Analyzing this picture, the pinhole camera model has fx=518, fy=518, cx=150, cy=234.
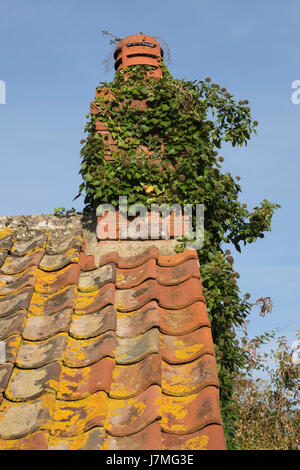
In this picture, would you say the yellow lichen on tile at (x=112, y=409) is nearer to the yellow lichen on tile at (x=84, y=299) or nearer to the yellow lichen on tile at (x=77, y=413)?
the yellow lichen on tile at (x=77, y=413)

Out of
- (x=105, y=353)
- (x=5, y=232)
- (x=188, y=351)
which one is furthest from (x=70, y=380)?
(x=5, y=232)

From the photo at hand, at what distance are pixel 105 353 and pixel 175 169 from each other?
209 centimetres

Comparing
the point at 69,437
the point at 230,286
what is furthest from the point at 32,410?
the point at 230,286

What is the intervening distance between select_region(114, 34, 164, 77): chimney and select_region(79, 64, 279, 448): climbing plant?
0.16 metres

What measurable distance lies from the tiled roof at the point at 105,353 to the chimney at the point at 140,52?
91.1 inches

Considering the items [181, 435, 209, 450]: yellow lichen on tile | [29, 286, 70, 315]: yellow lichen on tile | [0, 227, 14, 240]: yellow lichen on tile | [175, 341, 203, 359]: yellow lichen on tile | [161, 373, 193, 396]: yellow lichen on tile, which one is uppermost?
[0, 227, 14, 240]: yellow lichen on tile

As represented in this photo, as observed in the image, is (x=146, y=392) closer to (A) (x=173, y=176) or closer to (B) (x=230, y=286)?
(B) (x=230, y=286)

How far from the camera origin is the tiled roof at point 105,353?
2.49m

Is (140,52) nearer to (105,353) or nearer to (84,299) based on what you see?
(84,299)

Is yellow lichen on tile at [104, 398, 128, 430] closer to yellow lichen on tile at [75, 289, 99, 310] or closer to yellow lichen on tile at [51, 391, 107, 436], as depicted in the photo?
yellow lichen on tile at [51, 391, 107, 436]

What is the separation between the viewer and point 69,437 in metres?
2.45

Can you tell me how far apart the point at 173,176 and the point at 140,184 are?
1.01 feet

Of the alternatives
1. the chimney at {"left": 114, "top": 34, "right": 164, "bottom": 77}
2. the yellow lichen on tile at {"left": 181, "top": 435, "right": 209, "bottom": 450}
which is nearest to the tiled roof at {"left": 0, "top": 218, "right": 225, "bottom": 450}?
the yellow lichen on tile at {"left": 181, "top": 435, "right": 209, "bottom": 450}

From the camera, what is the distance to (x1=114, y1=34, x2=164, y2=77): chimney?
17.7ft
